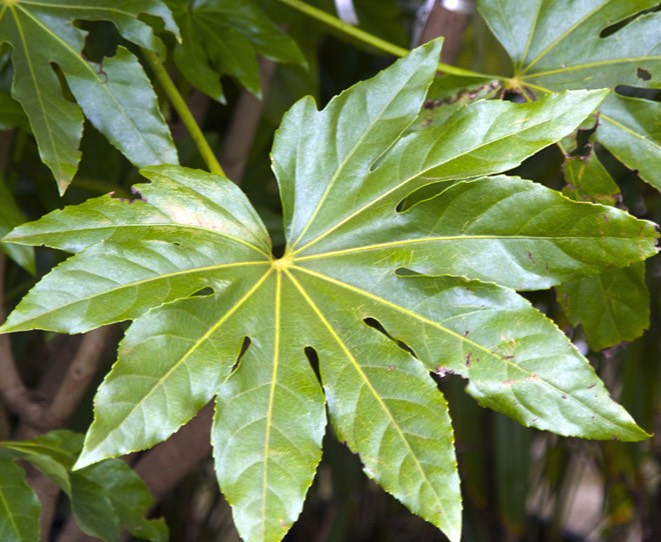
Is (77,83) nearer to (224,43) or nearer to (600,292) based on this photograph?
(224,43)

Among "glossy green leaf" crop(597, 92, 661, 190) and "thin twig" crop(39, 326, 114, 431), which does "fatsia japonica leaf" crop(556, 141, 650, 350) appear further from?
"thin twig" crop(39, 326, 114, 431)

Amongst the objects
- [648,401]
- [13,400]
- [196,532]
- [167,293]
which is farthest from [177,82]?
[196,532]

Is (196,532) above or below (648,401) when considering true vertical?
below

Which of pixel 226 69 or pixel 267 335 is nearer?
pixel 267 335

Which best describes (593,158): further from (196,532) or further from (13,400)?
(196,532)

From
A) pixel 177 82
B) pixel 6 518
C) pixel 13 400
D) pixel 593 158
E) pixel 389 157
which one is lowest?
pixel 6 518

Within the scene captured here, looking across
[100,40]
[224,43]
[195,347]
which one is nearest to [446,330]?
[195,347]

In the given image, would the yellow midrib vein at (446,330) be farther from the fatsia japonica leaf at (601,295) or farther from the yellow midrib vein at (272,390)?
the fatsia japonica leaf at (601,295)

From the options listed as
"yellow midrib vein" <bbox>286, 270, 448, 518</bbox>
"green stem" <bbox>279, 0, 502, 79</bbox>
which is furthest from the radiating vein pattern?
"green stem" <bbox>279, 0, 502, 79</bbox>
